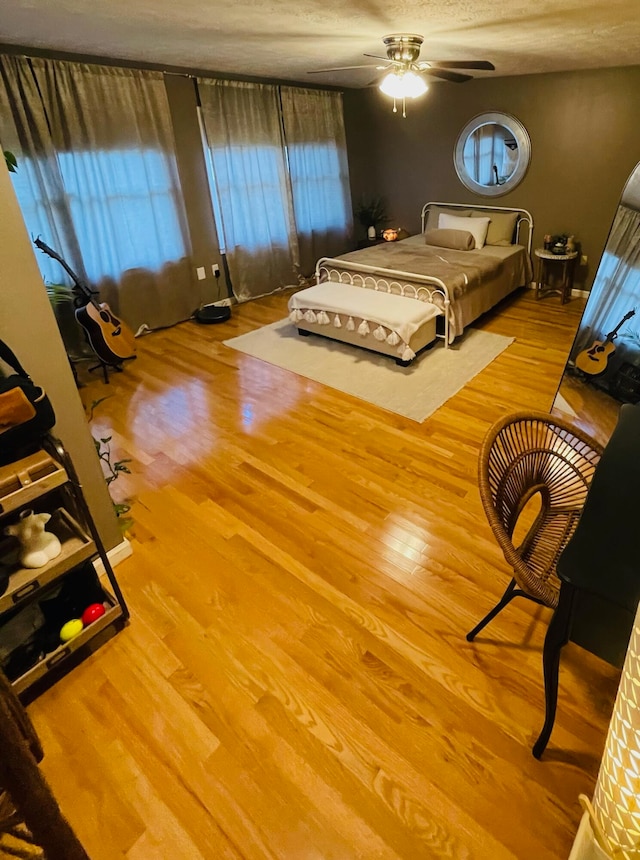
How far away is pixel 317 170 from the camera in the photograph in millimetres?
5660

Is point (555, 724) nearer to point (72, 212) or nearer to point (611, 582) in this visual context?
point (611, 582)

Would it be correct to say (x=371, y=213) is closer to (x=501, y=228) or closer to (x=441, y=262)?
(x=501, y=228)

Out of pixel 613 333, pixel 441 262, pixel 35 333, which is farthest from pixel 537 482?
pixel 441 262

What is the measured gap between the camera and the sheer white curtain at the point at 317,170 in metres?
5.25

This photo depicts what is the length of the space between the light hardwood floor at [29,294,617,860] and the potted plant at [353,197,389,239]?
14.0 ft

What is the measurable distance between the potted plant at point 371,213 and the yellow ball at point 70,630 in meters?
5.48

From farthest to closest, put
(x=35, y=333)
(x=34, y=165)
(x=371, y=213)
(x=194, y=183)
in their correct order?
(x=371, y=213)
(x=194, y=183)
(x=34, y=165)
(x=35, y=333)

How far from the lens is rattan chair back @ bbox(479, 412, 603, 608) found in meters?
1.27

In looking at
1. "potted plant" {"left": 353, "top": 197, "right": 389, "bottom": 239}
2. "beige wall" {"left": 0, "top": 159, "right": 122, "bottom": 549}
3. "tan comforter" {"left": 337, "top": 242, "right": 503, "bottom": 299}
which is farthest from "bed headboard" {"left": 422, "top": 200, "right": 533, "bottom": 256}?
"beige wall" {"left": 0, "top": 159, "right": 122, "bottom": 549}

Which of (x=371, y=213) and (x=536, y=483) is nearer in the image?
(x=536, y=483)

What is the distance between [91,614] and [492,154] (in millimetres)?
5568

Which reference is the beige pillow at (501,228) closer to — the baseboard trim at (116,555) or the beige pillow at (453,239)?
the beige pillow at (453,239)

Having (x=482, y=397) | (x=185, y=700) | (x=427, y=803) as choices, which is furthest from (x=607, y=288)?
(x=185, y=700)

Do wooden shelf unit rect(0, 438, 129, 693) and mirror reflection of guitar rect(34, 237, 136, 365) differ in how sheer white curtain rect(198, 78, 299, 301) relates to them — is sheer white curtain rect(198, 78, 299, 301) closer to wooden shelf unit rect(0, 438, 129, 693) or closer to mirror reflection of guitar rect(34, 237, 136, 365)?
mirror reflection of guitar rect(34, 237, 136, 365)
